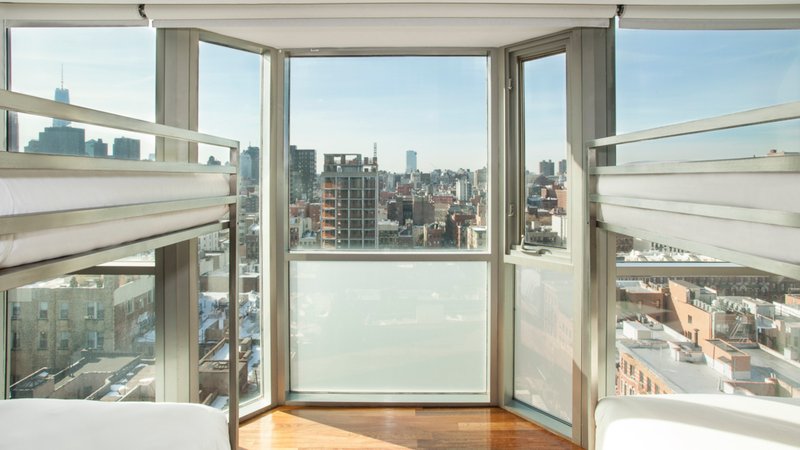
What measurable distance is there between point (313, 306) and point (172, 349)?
791mm

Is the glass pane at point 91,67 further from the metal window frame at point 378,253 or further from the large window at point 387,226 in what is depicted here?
the large window at point 387,226

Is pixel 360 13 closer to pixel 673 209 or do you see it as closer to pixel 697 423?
pixel 673 209

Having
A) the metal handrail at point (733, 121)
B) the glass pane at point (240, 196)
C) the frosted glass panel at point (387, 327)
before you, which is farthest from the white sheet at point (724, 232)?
the glass pane at point (240, 196)

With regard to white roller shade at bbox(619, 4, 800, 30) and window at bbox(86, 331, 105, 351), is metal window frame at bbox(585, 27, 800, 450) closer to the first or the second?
white roller shade at bbox(619, 4, 800, 30)

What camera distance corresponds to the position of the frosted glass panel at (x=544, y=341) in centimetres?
242

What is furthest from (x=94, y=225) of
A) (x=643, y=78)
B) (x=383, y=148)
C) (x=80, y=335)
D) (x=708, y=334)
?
(x=708, y=334)

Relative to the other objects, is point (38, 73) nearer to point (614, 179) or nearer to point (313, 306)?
point (313, 306)

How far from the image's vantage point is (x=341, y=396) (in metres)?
2.72

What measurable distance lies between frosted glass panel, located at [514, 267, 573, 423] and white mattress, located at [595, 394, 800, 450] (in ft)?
2.65

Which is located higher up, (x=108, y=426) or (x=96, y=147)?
(x=96, y=147)

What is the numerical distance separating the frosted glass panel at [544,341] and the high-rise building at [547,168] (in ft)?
1.78

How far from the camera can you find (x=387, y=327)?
2.74 m

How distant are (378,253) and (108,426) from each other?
1595 mm

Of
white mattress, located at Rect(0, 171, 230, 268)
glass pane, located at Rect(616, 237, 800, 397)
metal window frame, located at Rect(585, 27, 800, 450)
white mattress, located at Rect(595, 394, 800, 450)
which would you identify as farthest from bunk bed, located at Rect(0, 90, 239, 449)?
glass pane, located at Rect(616, 237, 800, 397)
